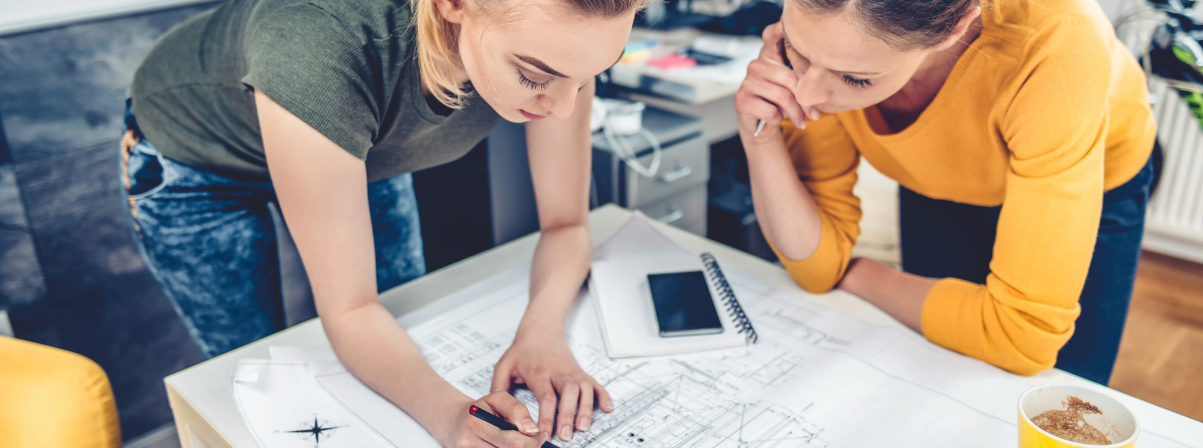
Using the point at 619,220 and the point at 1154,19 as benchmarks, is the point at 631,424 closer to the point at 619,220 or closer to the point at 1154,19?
the point at 619,220

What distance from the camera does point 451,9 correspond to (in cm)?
76

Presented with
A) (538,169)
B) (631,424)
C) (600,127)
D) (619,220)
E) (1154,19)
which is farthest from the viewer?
(1154,19)

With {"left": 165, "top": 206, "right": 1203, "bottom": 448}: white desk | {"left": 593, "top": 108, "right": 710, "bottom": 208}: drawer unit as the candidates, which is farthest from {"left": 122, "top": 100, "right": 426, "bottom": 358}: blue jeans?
{"left": 593, "top": 108, "right": 710, "bottom": 208}: drawer unit

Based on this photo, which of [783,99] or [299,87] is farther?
[783,99]

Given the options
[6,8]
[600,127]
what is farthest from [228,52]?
[600,127]

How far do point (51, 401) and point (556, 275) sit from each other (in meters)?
0.52

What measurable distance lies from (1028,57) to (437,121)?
2.15 feet

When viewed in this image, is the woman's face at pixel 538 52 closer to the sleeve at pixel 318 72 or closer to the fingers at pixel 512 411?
the sleeve at pixel 318 72

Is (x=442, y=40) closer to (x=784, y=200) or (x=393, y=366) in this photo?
(x=393, y=366)

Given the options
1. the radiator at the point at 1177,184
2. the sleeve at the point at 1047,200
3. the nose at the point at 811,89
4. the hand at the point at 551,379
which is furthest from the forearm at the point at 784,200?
the radiator at the point at 1177,184

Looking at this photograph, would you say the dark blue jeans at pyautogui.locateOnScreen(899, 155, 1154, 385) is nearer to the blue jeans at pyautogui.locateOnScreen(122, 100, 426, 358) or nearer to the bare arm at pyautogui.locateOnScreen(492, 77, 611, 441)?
the bare arm at pyautogui.locateOnScreen(492, 77, 611, 441)

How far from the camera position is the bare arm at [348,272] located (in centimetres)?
72

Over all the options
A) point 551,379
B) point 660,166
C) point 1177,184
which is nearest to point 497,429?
point 551,379

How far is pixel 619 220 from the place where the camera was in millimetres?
1232
